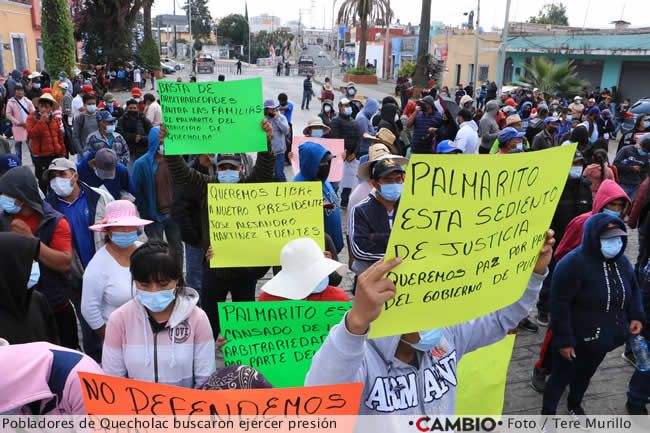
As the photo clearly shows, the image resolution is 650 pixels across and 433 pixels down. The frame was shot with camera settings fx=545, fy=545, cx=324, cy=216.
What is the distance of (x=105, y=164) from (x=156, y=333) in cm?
316

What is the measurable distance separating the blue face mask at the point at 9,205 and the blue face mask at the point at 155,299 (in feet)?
5.52

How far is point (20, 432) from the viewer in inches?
80.7

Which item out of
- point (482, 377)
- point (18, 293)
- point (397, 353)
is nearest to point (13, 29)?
point (18, 293)

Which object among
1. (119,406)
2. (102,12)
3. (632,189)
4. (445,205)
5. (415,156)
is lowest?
(632,189)

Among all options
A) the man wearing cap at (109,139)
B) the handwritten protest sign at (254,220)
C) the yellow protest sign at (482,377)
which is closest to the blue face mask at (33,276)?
the handwritten protest sign at (254,220)

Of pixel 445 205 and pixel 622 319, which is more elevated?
pixel 445 205

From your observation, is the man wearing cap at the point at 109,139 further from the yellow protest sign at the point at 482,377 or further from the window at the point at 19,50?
the window at the point at 19,50

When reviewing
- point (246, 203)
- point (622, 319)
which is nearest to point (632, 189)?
point (622, 319)

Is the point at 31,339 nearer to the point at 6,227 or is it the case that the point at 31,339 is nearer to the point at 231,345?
the point at 231,345

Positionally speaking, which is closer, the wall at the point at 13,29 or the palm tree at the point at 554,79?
the palm tree at the point at 554,79

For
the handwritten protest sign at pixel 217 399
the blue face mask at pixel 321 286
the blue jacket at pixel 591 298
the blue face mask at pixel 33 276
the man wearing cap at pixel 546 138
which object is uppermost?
the man wearing cap at pixel 546 138

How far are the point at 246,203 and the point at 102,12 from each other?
36801 mm

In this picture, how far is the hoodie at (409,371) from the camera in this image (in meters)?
1.86

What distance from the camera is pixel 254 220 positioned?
385 centimetres
